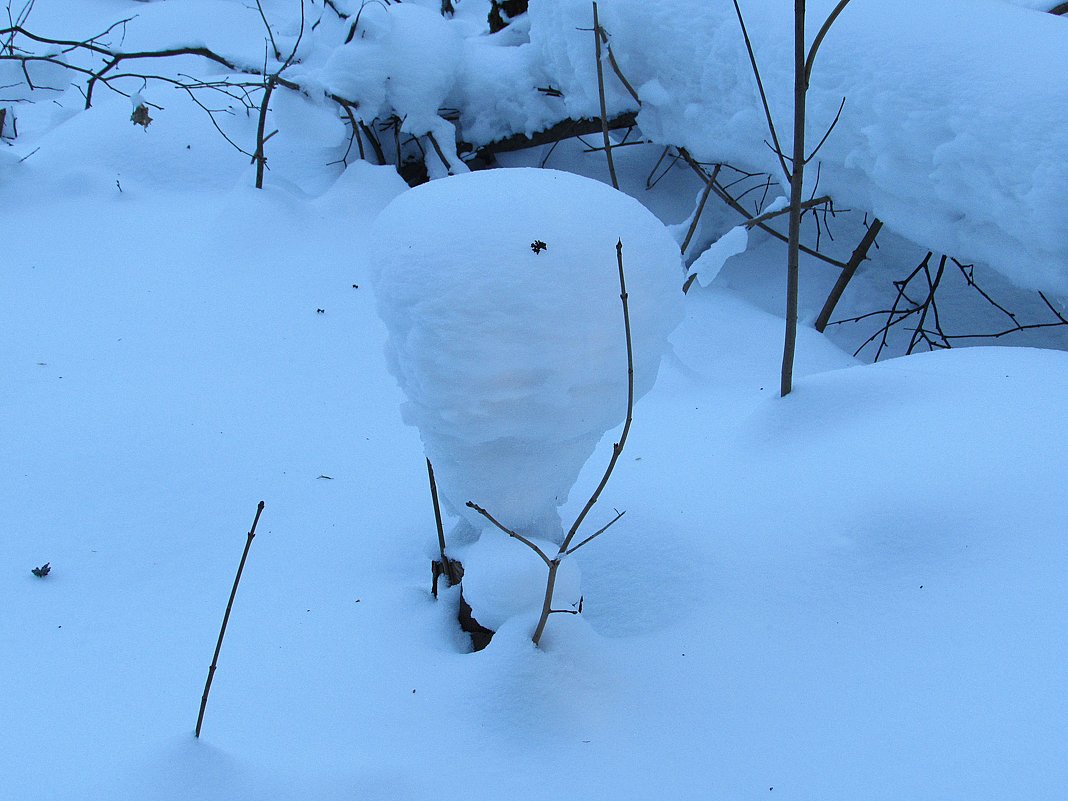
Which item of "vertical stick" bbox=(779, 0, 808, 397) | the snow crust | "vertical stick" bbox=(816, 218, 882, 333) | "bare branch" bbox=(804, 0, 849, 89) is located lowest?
"vertical stick" bbox=(816, 218, 882, 333)

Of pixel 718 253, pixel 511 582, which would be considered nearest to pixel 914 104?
pixel 718 253

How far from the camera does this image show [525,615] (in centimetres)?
124

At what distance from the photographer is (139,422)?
2096 millimetres

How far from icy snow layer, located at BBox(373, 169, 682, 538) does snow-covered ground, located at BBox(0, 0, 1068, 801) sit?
22cm

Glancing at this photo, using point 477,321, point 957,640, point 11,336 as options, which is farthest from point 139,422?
point 957,640

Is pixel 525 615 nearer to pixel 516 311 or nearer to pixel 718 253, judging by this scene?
pixel 516 311

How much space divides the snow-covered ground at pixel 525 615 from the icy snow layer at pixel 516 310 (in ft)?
0.71

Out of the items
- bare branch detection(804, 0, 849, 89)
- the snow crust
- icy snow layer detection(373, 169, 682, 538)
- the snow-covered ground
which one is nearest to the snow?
the snow-covered ground

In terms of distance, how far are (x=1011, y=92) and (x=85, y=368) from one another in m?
2.53

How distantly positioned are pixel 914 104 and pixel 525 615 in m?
1.67

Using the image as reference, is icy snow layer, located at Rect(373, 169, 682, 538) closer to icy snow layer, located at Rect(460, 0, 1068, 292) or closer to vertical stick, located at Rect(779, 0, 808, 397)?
vertical stick, located at Rect(779, 0, 808, 397)

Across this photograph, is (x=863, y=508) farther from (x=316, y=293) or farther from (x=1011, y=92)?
(x=316, y=293)

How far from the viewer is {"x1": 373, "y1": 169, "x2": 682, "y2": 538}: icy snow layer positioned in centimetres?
107

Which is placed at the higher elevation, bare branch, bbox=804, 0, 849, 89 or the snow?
bare branch, bbox=804, 0, 849, 89
